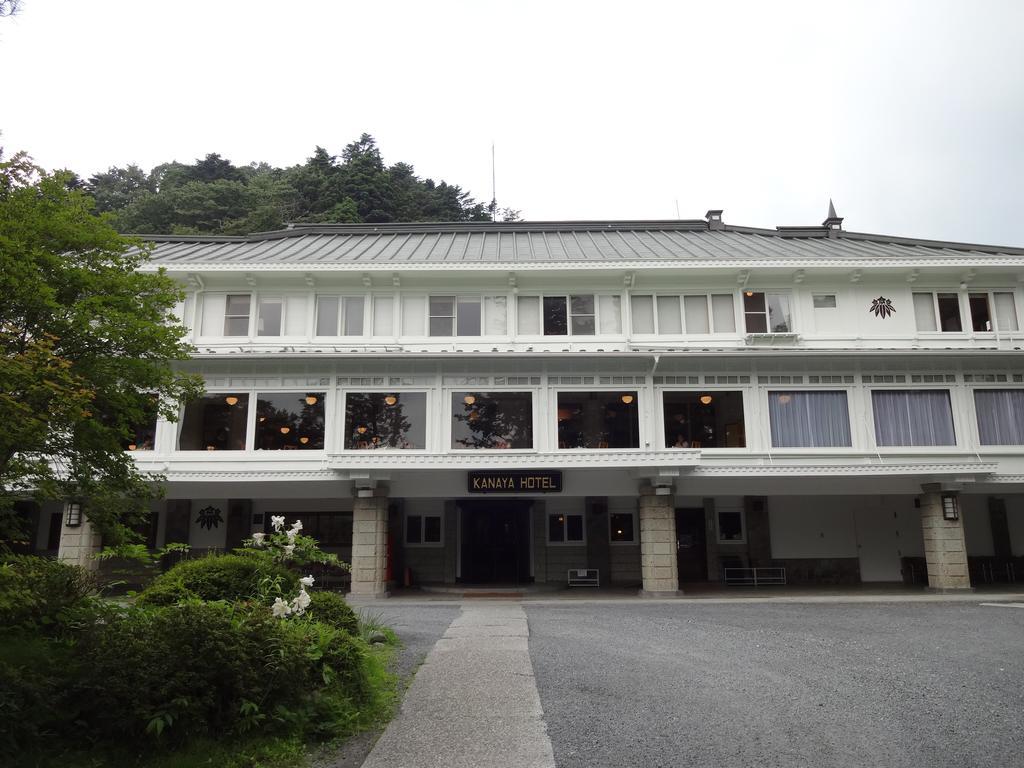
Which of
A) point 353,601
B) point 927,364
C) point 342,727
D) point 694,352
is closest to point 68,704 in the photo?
point 342,727

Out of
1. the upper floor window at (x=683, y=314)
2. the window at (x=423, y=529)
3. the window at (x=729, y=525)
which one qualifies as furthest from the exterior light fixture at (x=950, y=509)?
the window at (x=423, y=529)

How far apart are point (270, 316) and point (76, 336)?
603 inches

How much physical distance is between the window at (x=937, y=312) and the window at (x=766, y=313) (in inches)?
168

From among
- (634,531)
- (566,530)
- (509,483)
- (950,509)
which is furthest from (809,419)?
(509,483)

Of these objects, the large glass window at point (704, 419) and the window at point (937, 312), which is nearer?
the large glass window at point (704, 419)

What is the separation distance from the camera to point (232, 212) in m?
54.8

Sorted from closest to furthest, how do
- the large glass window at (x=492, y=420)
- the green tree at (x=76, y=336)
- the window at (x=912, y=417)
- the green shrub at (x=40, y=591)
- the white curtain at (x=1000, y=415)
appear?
the green tree at (x=76, y=336)
the green shrub at (x=40, y=591)
the large glass window at (x=492, y=420)
the window at (x=912, y=417)
the white curtain at (x=1000, y=415)

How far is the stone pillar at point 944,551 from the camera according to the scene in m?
20.7

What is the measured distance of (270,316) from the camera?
22.8 meters

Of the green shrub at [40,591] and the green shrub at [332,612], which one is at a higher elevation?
the green shrub at [40,591]

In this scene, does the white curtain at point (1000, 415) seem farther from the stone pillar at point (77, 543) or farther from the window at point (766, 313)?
the stone pillar at point (77, 543)

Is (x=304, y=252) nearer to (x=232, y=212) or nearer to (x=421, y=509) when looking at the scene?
(x=421, y=509)

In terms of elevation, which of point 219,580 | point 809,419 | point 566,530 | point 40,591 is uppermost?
point 809,419

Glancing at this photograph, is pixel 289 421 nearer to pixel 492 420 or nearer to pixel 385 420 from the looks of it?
pixel 385 420
